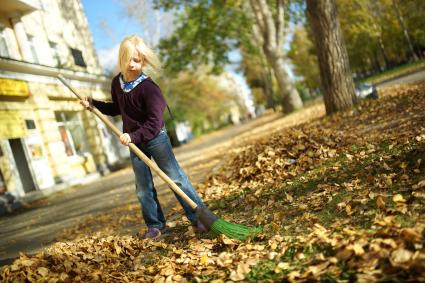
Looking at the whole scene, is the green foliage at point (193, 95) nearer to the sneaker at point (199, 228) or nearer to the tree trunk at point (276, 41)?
the tree trunk at point (276, 41)

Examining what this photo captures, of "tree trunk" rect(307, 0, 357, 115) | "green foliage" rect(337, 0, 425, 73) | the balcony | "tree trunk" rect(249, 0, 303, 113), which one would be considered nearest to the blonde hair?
"tree trunk" rect(307, 0, 357, 115)

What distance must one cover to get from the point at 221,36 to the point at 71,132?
11.8 meters

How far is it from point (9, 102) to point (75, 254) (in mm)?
12723

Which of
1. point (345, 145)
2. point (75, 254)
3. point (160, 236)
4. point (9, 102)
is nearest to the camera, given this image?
point (75, 254)

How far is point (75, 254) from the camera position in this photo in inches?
149

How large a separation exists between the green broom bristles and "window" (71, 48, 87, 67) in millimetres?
19607

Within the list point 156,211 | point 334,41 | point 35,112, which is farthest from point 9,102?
point 156,211

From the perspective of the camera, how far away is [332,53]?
1015cm

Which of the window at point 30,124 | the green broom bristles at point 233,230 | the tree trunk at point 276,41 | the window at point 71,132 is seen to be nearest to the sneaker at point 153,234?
the green broom bristles at point 233,230

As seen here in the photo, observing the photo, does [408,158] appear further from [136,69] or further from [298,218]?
[136,69]

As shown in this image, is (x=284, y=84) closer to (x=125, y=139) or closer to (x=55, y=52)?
(x=55, y=52)

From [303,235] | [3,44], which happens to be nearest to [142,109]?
[303,235]

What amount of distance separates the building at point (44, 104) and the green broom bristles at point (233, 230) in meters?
11.9

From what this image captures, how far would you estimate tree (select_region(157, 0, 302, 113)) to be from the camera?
21984 mm
